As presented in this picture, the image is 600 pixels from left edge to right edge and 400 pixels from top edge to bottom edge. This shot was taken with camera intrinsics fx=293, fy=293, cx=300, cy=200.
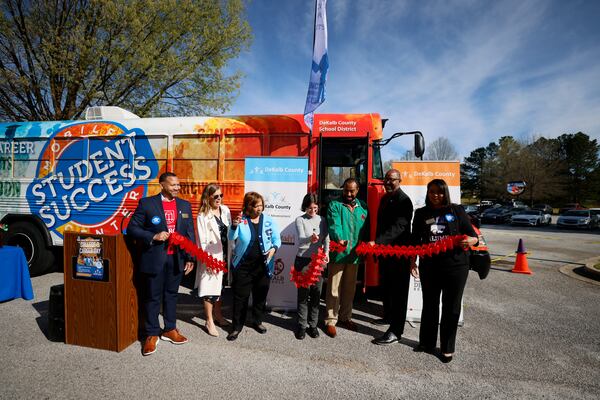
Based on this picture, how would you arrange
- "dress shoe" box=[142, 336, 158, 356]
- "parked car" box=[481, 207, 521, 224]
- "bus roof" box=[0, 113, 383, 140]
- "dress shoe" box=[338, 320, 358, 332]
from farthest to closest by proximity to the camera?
"parked car" box=[481, 207, 521, 224]
"bus roof" box=[0, 113, 383, 140]
"dress shoe" box=[338, 320, 358, 332]
"dress shoe" box=[142, 336, 158, 356]

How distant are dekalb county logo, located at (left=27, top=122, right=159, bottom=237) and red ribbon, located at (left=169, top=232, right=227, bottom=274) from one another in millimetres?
2534

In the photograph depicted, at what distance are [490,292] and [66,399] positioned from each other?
6722mm

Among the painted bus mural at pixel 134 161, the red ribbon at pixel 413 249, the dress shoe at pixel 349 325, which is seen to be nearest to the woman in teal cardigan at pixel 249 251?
the red ribbon at pixel 413 249

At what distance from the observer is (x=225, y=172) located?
17.5 feet

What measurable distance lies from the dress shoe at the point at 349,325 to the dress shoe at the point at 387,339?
0.39 m

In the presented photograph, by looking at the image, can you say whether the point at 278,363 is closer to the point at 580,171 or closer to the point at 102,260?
the point at 102,260

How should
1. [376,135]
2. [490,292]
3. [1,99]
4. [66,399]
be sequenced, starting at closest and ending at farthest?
[66,399], [376,135], [490,292], [1,99]

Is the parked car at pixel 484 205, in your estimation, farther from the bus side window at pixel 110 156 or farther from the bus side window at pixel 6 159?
the bus side window at pixel 6 159

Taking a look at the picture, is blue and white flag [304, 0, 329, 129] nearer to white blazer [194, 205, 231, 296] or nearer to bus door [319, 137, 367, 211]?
bus door [319, 137, 367, 211]

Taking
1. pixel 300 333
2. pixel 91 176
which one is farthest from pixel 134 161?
pixel 300 333

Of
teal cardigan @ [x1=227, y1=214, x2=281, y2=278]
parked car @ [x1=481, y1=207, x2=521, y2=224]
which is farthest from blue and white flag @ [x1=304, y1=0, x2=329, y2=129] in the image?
parked car @ [x1=481, y1=207, x2=521, y2=224]

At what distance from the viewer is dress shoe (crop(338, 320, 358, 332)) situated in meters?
4.07

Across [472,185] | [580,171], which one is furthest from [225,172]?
[472,185]

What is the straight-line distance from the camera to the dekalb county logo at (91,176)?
5531mm
